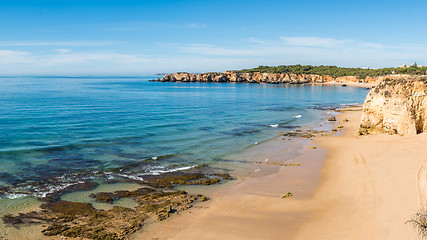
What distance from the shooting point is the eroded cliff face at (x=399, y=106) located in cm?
2655

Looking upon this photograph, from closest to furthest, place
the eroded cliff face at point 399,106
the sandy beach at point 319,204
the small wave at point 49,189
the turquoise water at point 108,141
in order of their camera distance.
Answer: the sandy beach at point 319,204, the small wave at point 49,189, the turquoise water at point 108,141, the eroded cliff face at point 399,106

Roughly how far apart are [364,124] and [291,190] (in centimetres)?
1960

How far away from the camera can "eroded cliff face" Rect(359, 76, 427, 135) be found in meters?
26.5

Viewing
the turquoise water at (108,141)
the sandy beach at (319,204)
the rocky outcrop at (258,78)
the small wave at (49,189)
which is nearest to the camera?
the sandy beach at (319,204)

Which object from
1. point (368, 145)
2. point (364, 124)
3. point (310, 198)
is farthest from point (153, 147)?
point (364, 124)

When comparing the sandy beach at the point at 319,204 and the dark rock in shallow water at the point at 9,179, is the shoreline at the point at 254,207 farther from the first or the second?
the dark rock in shallow water at the point at 9,179

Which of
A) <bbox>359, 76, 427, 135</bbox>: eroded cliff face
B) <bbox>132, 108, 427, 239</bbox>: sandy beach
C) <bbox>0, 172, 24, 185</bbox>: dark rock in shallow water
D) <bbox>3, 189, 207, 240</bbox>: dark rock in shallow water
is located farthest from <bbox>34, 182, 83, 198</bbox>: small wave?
<bbox>359, 76, 427, 135</bbox>: eroded cliff face

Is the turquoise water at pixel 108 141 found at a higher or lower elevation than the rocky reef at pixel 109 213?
higher

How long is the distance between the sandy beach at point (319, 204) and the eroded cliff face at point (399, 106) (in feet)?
13.5

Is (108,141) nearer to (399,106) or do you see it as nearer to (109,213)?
(109,213)

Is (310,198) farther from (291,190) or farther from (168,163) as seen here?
(168,163)

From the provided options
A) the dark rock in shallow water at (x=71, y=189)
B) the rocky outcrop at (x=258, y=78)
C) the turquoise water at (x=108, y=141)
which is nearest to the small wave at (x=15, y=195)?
the turquoise water at (x=108, y=141)

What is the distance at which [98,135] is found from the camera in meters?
31.3

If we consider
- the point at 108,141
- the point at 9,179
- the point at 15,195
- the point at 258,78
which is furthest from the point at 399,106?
the point at 258,78
